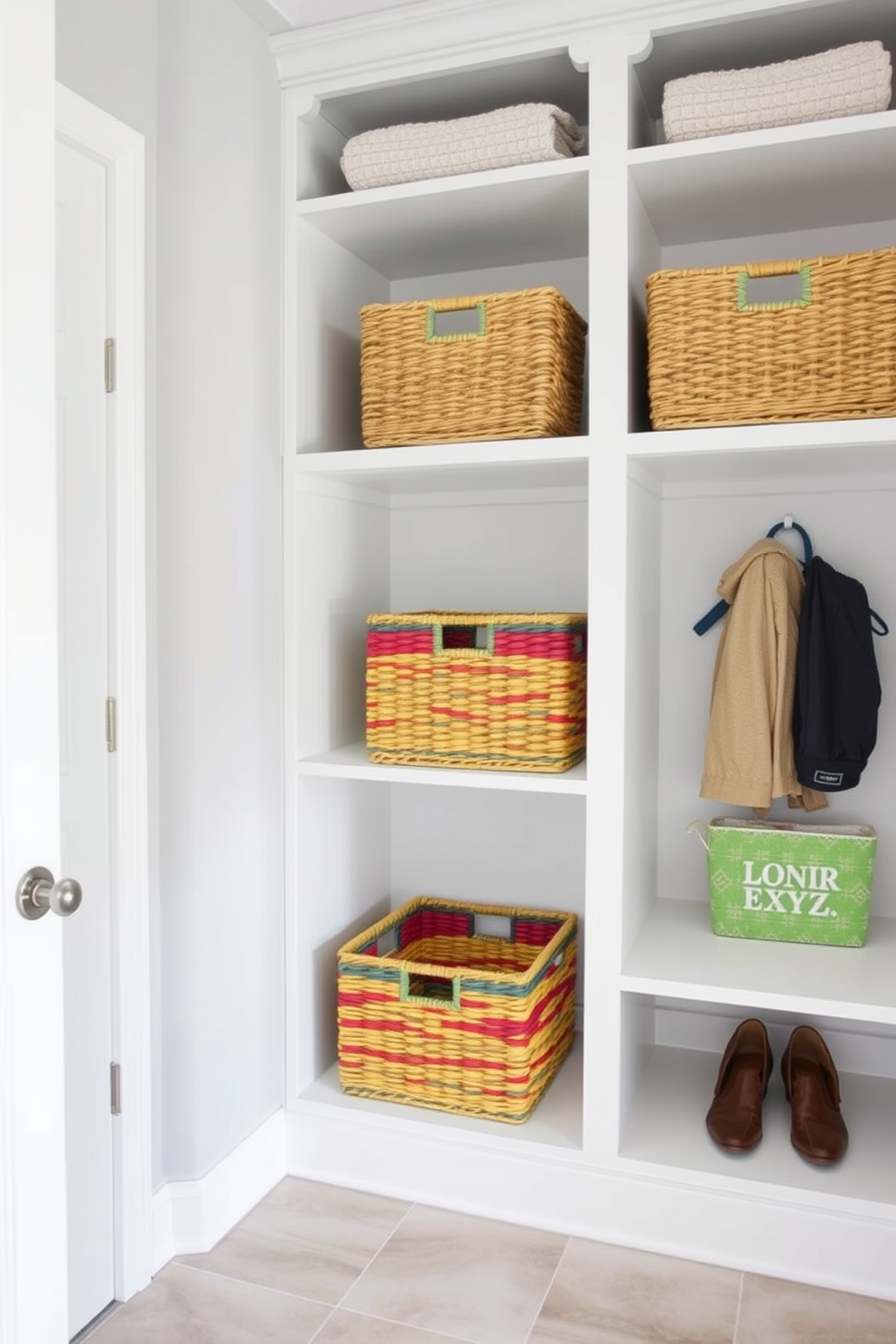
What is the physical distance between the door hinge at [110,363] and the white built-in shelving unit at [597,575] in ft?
1.52

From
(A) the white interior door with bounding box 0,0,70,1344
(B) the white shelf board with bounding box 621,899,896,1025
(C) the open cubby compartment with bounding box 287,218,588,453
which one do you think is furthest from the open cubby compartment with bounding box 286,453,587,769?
(A) the white interior door with bounding box 0,0,70,1344

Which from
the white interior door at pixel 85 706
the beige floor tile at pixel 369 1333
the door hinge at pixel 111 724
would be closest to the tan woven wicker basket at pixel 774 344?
the white interior door at pixel 85 706

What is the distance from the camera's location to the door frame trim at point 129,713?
1.87m

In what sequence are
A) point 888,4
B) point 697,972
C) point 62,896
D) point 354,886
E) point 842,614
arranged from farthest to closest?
point 354,886 → point 842,614 → point 697,972 → point 888,4 → point 62,896

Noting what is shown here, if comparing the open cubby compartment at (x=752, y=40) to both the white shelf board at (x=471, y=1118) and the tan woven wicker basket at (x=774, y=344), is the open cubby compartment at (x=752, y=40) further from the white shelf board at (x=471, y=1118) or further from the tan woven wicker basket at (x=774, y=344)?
the white shelf board at (x=471, y=1118)

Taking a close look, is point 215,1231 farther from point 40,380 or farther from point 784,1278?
point 40,380

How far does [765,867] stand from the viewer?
2271 millimetres

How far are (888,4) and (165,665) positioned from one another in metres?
1.75

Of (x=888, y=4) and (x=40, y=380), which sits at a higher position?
(x=888, y=4)

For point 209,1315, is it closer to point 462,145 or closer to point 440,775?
point 440,775

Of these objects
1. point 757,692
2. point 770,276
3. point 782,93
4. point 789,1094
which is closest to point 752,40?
point 782,93

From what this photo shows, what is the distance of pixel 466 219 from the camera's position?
2273 millimetres

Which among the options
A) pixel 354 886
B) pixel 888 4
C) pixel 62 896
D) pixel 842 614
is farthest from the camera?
pixel 354 886

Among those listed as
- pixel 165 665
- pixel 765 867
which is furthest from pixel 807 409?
pixel 165 665
